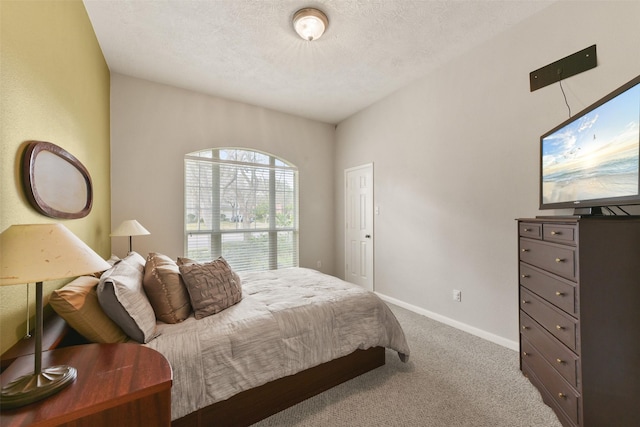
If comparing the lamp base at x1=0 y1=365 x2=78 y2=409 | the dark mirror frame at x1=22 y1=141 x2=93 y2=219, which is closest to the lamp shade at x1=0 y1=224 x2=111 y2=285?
the lamp base at x1=0 y1=365 x2=78 y2=409

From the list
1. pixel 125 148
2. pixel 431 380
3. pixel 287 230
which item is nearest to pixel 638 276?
pixel 431 380

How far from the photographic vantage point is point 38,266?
76 centimetres

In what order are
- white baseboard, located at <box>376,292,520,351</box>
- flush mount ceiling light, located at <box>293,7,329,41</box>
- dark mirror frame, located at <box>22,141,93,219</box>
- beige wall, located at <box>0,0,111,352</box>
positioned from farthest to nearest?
white baseboard, located at <box>376,292,520,351</box>, flush mount ceiling light, located at <box>293,7,329,41</box>, dark mirror frame, located at <box>22,141,93,219</box>, beige wall, located at <box>0,0,111,352</box>

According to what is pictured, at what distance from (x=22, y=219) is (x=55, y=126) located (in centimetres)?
70

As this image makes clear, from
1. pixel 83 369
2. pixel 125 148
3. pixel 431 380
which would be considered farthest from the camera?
pixel 125 148

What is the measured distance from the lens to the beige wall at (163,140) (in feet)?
10.5

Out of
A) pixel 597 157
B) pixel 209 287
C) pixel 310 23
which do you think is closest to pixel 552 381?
pixel 597 157

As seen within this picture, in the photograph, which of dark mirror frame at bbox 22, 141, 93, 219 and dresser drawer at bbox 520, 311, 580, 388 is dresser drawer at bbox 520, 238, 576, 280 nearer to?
dresser drawer at bbox 520, 311, 580, 388

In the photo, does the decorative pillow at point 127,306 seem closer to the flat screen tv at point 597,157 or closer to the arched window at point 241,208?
the arched window at point 241,208

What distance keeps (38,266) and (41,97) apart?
1.21 metres

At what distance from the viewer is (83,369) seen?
38.0 inches

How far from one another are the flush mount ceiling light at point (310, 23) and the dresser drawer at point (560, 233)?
230cm

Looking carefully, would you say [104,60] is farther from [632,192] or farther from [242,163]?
[632,192]

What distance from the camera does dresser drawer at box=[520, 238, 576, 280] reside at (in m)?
1.42
